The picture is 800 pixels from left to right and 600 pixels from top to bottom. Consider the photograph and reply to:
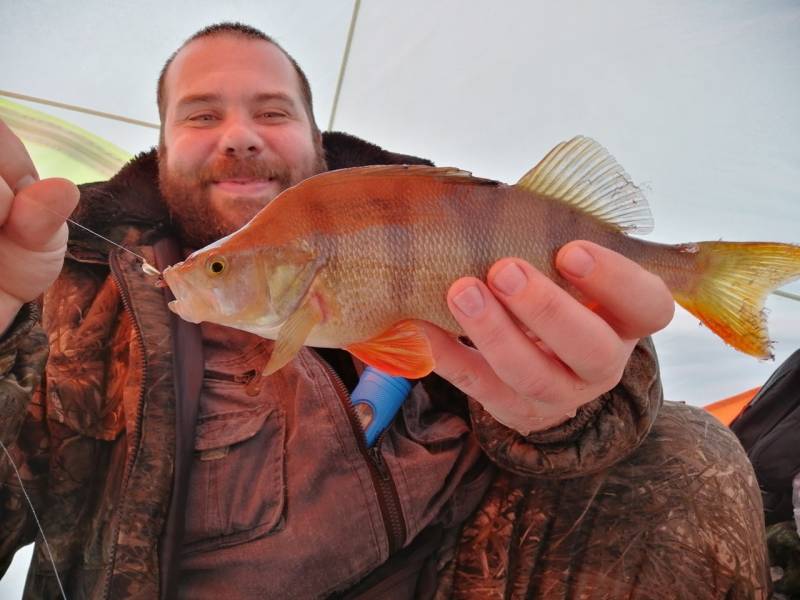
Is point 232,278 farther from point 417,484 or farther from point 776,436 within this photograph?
point 776,436

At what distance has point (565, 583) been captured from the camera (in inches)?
51.6

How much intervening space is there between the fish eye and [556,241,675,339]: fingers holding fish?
1.64ft

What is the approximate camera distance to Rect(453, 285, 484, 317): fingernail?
2.65ft

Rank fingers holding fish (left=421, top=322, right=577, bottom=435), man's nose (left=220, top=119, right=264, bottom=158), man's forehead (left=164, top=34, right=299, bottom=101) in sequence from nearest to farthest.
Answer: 1. fingers holding fish (left=421, top=322, right=577, bottom=435)
2. man's nose (left=220, top=119, right=264, bottom=158)
3. man's forehead (left=164, top=34, right=299, bottom=101)

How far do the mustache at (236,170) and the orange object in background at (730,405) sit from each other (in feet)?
10.5

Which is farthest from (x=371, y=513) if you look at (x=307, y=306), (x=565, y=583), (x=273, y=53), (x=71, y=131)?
(x=71, y=131)

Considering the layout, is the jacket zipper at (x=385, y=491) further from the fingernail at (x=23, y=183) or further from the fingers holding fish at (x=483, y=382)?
the fingernail at (x=23, y=183)

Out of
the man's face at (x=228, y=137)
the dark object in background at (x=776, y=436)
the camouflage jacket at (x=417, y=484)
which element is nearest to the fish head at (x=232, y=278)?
the camouflage jacket at (x=417, y=484)

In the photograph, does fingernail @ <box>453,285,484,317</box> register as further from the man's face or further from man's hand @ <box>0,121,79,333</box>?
the man's face

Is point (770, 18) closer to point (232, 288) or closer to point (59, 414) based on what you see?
point (232, 288)

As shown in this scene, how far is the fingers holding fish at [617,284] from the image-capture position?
2.66 feet

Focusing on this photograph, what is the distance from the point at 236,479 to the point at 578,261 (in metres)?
0.92

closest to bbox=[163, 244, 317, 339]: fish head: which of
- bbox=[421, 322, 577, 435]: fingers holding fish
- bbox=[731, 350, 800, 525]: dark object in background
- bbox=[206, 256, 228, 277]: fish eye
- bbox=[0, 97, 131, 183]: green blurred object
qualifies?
bbox=[206, 256, 228, 277]: fish eye

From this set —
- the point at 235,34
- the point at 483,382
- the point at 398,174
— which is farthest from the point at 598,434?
the point at 235,34
